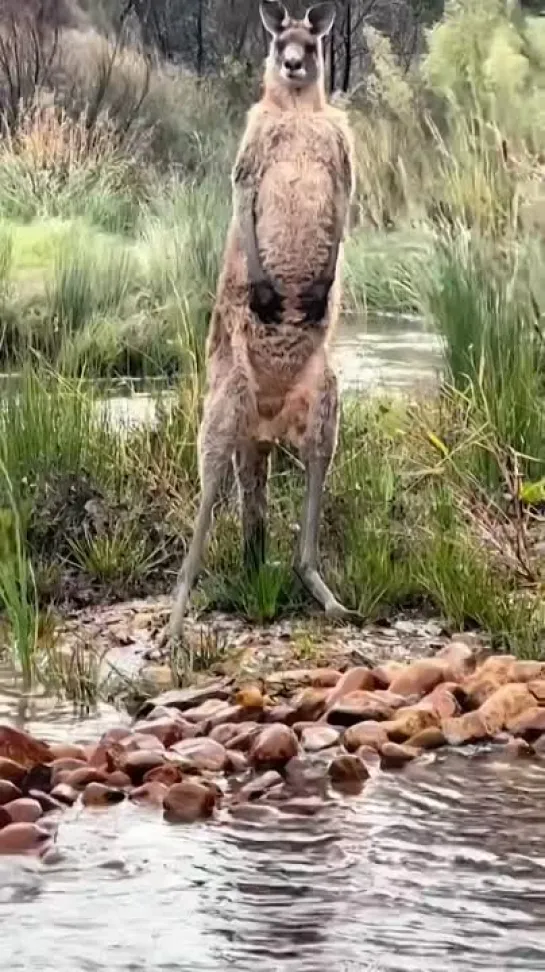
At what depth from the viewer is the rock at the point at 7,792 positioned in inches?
140

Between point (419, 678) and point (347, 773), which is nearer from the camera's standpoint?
point (347, 773)

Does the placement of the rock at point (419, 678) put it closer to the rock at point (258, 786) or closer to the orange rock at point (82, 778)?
the rock at point (258, 786)

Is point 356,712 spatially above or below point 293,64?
below

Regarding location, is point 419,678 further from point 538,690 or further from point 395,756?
point 395,756

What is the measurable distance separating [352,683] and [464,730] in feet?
1.14

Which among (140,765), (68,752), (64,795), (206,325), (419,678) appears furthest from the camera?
(206,325)

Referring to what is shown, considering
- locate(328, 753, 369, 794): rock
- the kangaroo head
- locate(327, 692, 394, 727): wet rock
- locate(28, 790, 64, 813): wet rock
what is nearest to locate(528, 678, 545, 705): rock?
locate(327, 692, 394, 727): wet rock

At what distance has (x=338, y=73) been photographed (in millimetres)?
9328

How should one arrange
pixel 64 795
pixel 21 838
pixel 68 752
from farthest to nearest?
1. pixel 68 752
2. pixel 64 795
3. pixel 21 838

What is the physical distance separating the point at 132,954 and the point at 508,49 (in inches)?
255

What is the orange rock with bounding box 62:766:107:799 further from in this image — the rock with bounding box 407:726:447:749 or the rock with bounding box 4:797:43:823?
the rock with bounding box 407:726:447:749

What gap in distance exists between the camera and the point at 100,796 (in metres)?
3.63

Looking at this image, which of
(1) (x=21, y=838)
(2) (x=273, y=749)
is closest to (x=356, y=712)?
(2) (x=273, y=749)

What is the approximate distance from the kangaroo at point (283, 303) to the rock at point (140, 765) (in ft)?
3.44
